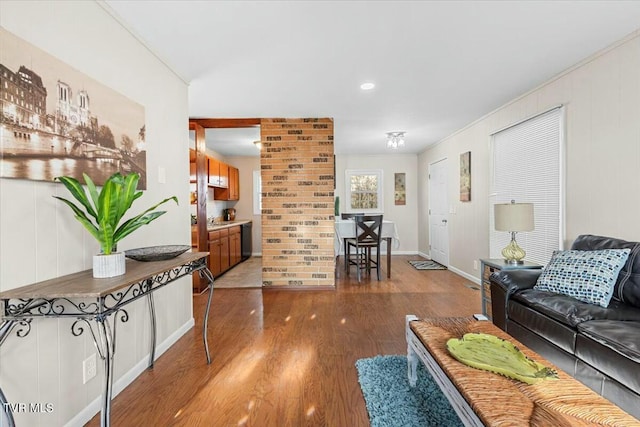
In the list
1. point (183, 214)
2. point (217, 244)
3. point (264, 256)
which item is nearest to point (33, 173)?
point (183, 214)

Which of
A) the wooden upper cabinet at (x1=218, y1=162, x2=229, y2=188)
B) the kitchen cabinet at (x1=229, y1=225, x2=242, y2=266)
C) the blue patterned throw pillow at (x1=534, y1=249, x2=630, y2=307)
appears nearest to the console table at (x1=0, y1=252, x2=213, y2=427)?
the blue patterned throw pillow at (x1=534, y1=249, x2=630, y2=307)

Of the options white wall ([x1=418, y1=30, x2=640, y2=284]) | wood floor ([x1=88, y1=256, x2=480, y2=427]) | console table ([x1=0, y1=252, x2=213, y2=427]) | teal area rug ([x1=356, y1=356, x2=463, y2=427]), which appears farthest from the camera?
white wall ([x1=418, y1=30, x2=640, y2=284])

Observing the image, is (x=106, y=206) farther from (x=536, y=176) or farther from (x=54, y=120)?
(x=536, y=176)

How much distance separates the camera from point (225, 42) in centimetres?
221

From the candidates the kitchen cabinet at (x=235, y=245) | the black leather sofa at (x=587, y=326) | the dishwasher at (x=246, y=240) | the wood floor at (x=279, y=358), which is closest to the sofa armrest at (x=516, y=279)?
the black leather sofa at (x=587, y=326)

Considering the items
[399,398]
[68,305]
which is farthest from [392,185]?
[68,305]

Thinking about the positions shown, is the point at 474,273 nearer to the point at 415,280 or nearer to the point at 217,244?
the point at 415,280

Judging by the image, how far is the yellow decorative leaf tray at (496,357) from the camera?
1.16m

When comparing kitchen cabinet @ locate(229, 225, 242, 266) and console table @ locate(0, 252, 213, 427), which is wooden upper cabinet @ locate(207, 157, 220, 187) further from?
console table @ locate(0, 252, 213, 427)

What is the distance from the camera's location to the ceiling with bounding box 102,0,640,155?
1.86 m

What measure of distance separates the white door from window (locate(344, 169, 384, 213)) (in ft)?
4.19

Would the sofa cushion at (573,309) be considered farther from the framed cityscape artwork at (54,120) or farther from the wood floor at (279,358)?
the framed cityscape artwork at (54,120)

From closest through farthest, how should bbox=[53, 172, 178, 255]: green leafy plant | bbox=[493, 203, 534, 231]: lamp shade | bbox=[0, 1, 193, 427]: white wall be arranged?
1. bbox=[0, 1, 193, 427]: white wall
2. bbox=[53, 172, 178, 255]: green leafy plant
3. bbox=[493, 203, 534, 231]: lamp shade

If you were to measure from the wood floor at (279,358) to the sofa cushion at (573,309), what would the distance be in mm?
1025
